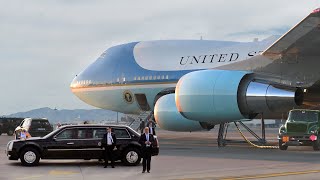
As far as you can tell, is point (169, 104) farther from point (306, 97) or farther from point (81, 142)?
point (81, 142)

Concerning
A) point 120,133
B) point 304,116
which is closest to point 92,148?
point 120,133

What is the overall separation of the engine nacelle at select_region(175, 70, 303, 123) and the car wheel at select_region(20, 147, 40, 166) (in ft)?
29.5

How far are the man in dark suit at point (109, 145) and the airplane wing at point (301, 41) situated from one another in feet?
28.8

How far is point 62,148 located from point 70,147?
0.26 meters

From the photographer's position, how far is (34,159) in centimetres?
1659

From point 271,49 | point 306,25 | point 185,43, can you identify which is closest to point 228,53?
point 185,43

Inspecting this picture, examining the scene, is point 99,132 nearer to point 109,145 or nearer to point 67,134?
point 67,134

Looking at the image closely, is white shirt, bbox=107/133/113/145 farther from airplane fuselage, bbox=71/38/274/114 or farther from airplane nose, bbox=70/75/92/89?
airplane nose, bbox=70/75/92/89

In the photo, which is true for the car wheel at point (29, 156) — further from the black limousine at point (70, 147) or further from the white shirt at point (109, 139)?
Result: the white shirt at point (109, 139)

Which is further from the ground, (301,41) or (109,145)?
(301,41)

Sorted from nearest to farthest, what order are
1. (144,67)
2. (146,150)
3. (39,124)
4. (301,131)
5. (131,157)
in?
(146,150), (131,157), (301,131), (39,124), (144,67)

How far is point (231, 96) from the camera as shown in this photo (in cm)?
2266

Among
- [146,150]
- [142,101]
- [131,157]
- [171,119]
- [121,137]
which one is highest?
[142,101]

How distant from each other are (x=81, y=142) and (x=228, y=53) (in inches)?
653
